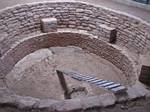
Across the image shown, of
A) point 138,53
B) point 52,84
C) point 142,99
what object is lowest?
point 52,84

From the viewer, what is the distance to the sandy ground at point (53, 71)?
18.9 feet

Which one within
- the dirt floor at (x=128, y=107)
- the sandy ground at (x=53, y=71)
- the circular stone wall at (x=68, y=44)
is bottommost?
the sandy ground at (x=53, y=71)

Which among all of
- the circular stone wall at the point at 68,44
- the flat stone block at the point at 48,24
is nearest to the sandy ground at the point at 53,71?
the circular stone wall at the point at 68,44

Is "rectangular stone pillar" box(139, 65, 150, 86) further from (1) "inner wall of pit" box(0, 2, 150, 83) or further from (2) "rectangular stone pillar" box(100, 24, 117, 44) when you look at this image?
(2) "rectangular stone pillar" box(100, 24, 117, 44)

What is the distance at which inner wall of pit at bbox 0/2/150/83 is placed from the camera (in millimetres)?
6320

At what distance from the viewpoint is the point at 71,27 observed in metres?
7.59

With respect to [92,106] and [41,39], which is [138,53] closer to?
[41,39]

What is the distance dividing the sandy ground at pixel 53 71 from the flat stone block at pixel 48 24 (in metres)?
0.59

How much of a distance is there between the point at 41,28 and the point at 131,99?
4.51 m

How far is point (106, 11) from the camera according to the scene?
7.05 meters

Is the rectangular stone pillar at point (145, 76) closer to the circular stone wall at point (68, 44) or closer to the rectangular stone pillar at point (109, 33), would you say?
the circular stone wall at point (68, 44)

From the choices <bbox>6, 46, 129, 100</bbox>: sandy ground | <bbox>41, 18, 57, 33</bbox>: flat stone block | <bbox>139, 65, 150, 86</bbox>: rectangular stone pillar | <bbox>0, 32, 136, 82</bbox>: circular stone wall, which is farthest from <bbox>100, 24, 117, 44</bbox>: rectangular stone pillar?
<bbox>139, 65, 150, 86</bbox>: rectangular stone pillar

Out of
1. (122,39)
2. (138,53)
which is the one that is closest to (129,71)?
(138,53)

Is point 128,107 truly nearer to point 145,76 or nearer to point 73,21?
point 145,76
